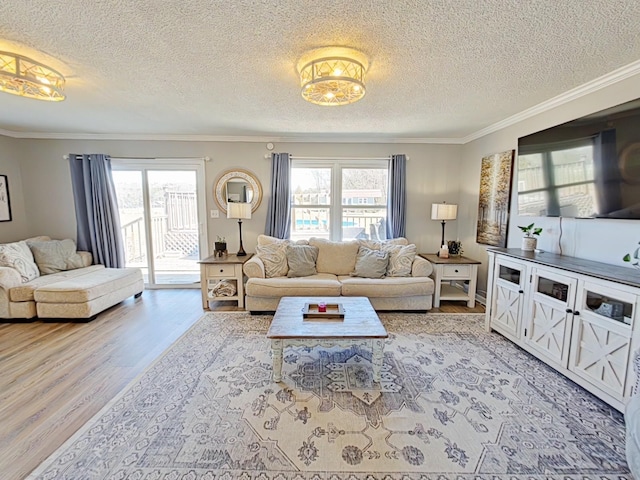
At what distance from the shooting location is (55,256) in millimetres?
3844

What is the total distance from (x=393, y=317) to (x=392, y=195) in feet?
6.35

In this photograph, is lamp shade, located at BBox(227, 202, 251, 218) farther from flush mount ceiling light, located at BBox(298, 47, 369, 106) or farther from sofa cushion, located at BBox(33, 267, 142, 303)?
flush mount ceiling light, located at BBox(298, 47, 369, 106)

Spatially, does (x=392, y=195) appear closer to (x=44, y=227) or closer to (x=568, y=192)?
(x=568, y=192)

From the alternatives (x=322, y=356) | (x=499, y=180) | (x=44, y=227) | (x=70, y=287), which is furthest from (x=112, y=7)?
(x=44, y=227)

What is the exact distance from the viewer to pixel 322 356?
100 inches

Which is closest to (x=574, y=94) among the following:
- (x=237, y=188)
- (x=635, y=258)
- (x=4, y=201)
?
(x=635, y=258)

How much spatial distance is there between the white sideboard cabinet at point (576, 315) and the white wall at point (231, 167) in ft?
6.23

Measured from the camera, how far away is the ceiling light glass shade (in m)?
1.95

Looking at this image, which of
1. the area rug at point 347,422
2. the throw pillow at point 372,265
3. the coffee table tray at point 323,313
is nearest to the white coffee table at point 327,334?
the coffee table tray at point 323,313

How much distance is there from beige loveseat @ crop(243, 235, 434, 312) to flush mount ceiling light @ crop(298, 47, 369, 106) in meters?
2.17

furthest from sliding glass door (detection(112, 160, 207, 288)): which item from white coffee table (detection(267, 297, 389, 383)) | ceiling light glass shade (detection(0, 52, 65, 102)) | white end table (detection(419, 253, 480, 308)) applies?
white end table (detection(419, 253, 480, 308))

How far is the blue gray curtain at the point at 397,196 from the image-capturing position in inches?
173

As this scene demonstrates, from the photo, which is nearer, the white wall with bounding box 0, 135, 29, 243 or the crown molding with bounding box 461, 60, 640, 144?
the crown molding with bounding box 461, 60, 640, 144

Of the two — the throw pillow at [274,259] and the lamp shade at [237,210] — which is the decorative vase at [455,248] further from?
the lamp shade at [237,210]
